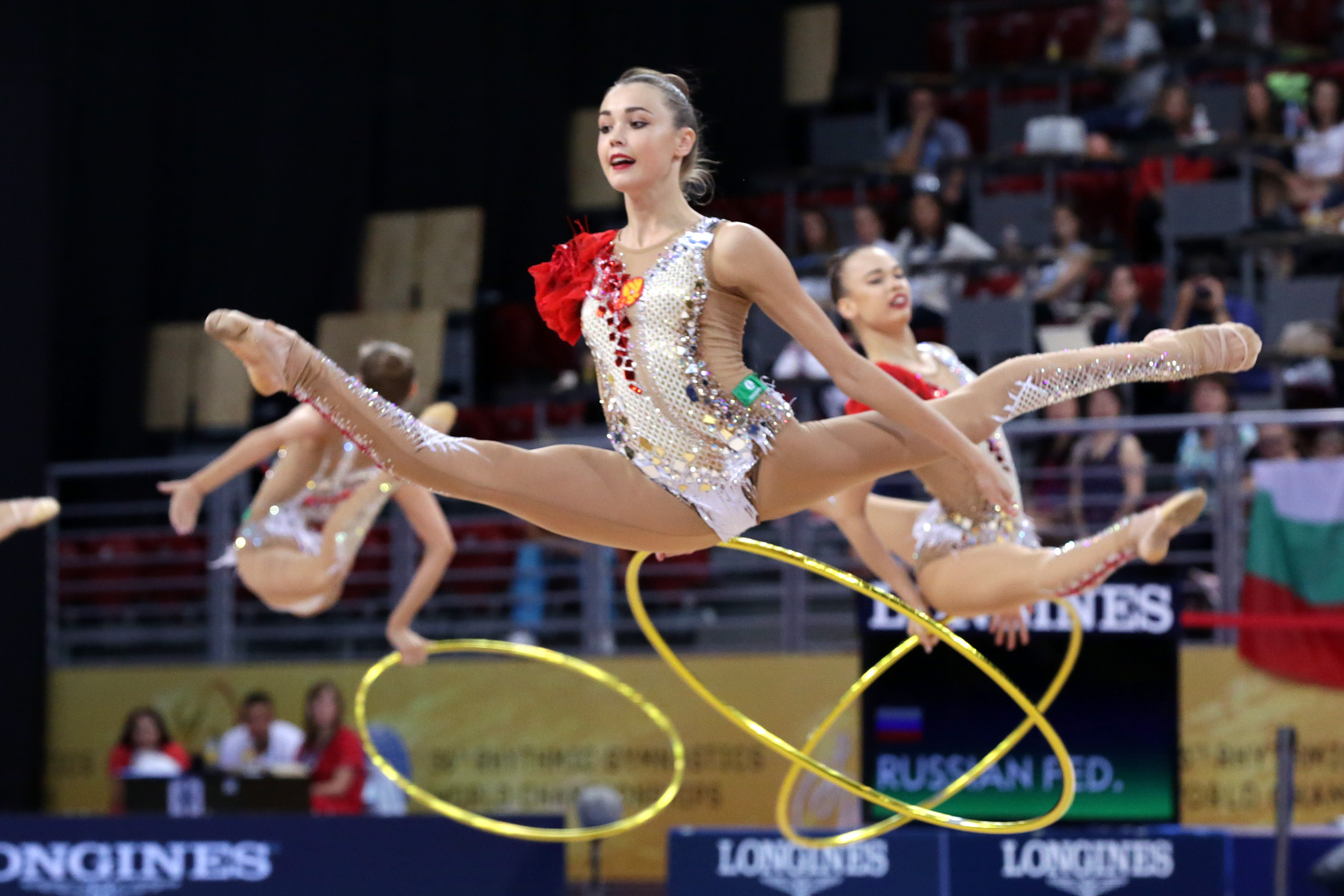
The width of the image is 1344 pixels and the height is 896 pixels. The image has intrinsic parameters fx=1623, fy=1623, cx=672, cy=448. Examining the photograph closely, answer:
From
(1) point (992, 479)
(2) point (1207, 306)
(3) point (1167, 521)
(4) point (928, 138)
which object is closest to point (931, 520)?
(3) point (1167, 521)

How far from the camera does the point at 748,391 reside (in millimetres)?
3586

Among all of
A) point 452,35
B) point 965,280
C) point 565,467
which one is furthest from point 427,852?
point 452,35

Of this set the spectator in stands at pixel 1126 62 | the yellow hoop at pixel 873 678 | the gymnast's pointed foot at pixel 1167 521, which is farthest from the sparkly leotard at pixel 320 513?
the spectator in stands at pixel 1126 62

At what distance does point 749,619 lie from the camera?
840 centimetres

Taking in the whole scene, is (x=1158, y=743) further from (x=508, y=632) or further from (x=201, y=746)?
(x=201, y=746)

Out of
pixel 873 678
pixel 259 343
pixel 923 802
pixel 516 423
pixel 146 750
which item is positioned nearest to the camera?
pixel 259 343

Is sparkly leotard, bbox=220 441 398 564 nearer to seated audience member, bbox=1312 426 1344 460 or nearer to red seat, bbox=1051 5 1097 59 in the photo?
seated audience member, bbox=1312 426 1344 460

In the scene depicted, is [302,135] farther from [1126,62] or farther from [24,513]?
[24,513]

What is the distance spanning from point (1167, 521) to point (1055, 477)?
4.18m

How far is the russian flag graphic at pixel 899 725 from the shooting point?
6.17m

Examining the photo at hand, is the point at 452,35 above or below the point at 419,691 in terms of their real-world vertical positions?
above

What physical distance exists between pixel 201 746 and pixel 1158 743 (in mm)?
5504

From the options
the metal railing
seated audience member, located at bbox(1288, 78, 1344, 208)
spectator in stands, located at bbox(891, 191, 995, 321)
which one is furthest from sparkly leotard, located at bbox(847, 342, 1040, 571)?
seated audience member, located at bbox(1288, 78, 1344, 208)

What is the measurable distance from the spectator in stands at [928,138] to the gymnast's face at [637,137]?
25.7 ft
